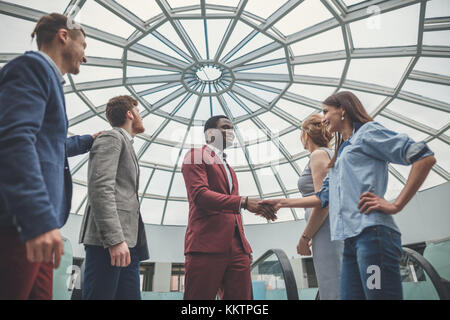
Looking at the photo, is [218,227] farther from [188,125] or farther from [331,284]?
[188,125]

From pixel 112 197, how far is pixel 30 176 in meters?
1.09

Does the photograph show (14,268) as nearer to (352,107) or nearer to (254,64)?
(352,107)

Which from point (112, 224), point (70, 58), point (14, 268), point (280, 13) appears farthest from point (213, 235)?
point (280, 13)

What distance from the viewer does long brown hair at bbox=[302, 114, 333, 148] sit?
3.49 metres

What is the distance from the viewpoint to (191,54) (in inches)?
406

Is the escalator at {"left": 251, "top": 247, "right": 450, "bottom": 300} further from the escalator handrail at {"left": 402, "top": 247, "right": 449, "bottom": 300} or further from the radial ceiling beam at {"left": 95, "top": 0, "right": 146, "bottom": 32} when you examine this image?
the radial ceiling beam at {"left": 95, "top": 0, "right": 146, "bottom": 32}

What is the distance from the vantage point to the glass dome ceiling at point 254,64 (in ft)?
27.6

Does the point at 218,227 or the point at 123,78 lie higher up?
the point at 123,78

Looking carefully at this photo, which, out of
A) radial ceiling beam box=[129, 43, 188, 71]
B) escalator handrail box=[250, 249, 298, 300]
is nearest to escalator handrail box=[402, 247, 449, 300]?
escalator handrail box=[250, 249, 298, 300]

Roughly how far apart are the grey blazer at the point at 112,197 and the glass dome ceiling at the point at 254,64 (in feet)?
23.6
